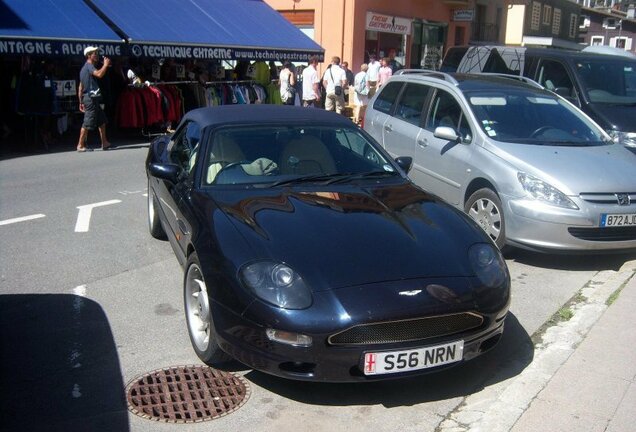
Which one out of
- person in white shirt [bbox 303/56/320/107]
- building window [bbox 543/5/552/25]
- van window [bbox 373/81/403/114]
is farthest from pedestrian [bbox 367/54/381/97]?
building window [bbox 543/5/552/25]

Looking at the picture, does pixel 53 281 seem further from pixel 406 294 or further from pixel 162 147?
pixel 406 294

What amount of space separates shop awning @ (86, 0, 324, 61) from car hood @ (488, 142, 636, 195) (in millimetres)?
9716

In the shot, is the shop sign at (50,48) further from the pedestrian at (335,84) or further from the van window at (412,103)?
the van window at (412,103)

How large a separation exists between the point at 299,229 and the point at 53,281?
2655 mm

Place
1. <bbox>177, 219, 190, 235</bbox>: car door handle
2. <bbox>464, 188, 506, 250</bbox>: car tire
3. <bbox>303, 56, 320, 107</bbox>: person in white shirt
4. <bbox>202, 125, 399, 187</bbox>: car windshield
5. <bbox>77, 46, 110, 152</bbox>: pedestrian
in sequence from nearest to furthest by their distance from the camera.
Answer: <bbox>177, 219, 190, 235</bbox>: car door handle → <bbox>202, 125, 399, 187</bbox>: car windshield → <bbox>464, 188, 506, 250</bbox>: car tire → <bbox>77, 46, 110, 152</bbox>: pedestrian → <bbox>303, 56, 320, 107</bbox>: person in white shirt

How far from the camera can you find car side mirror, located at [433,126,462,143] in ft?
22.9

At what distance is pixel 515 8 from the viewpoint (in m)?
38.9

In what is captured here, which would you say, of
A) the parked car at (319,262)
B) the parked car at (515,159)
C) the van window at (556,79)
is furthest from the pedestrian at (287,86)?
the parked car at (319,262)

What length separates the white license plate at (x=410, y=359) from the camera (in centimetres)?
349

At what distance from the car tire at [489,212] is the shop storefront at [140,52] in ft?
28.9

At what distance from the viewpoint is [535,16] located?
40781mm

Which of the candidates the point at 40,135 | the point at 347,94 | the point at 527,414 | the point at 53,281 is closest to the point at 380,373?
the point at 527,414

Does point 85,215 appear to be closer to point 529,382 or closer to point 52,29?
point 529,382

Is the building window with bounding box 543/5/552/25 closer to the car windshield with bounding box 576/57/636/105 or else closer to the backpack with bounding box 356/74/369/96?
the backpack with bounding box 356/74/369/96
